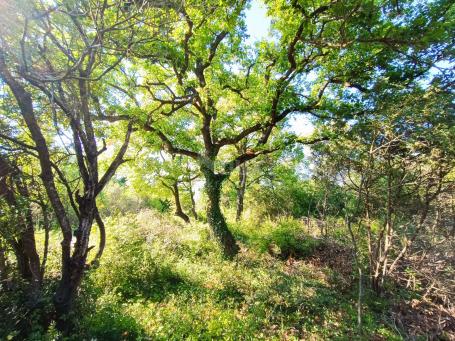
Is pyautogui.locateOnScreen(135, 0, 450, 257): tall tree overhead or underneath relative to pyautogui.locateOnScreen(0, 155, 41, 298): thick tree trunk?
overhead

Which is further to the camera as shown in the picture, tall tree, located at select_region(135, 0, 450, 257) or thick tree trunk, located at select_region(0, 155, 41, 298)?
tall tree, located at select_region(135, 0, 450, 257)

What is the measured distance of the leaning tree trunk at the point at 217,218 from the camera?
8.45 meters

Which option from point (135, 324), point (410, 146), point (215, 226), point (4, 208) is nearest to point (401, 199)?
point (410, 146)

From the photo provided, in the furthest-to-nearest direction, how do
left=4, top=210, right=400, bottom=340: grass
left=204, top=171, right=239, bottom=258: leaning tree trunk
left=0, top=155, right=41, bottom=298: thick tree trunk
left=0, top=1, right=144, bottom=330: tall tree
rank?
left=204, top=171, right=239, bottom=258: leaning tree trunk, left=4, top=210, right=400, bottom=340: grass, left=0, top=155, right=41, bottom=298: thick tree trunk, left=0, top=1, right=144, bottom=330: tall tree

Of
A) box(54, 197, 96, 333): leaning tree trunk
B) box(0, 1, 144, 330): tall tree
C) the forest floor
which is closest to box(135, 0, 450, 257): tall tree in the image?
box(0, 1, 144, 330): tall tree

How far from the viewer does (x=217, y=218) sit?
29.5 feet

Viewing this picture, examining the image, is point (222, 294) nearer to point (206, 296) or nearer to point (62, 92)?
point (206, 296)

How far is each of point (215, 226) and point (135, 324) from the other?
16.4 ft

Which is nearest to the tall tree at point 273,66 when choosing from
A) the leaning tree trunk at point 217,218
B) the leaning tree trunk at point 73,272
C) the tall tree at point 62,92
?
the leaning tree trunk at point 217,218

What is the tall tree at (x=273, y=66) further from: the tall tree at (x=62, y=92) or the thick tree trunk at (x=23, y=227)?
the thick tree trunk at (x=23, y=227)

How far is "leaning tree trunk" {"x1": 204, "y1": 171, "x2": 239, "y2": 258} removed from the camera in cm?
845

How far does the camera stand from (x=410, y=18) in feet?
18.0

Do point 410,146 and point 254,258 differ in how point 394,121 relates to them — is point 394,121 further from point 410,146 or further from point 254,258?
point 254,258

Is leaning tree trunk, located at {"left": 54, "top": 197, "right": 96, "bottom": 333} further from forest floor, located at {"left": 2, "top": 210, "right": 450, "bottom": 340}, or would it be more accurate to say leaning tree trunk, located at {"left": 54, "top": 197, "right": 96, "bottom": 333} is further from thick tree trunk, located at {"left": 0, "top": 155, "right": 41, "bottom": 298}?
thick tree trunk, located at {"left": 0, "top": 155, "right": 41, "bottom": 298}
